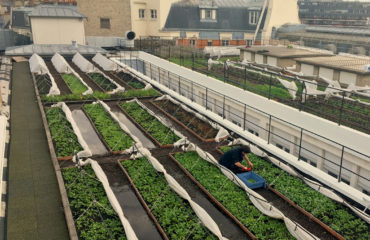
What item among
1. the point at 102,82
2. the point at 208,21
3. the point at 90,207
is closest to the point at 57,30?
the point at 102,82

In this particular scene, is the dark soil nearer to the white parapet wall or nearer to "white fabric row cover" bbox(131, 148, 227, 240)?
the white parapet wall

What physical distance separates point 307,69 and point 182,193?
18.3 m

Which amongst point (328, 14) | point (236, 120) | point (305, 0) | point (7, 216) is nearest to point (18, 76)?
point (236, 120)

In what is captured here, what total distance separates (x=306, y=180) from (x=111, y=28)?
4297 centimetres

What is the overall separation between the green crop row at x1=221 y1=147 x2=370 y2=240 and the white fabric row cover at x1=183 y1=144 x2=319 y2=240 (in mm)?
1268

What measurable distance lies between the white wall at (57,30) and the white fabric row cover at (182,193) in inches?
1239

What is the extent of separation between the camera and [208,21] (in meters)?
49.1

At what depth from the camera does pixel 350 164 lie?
50.1 ft

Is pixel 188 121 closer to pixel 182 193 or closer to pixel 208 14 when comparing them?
pixel 182 193

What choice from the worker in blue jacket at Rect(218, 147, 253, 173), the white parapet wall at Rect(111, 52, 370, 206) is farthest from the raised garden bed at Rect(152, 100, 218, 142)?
the worker in blue jacket at Rect(218, 147, 253, 173)

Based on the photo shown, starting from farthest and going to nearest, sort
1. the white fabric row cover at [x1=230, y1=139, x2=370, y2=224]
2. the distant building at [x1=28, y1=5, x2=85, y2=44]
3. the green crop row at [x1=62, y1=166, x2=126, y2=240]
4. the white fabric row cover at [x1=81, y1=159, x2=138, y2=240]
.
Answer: the distant building at [x1=28, y1=5, x2=85, y2=44] → the white fabric row cover at [x1=230, y1=139, x2=370, y2=224] → the green crop row at [x1=62, y1=166, x2=126, y2=240] → the white fabric row cover at [x1=81, y1=159, x2=138, y2=240]

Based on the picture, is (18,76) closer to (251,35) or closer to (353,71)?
(353,71)

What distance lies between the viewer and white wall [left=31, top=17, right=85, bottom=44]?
40.5 metres

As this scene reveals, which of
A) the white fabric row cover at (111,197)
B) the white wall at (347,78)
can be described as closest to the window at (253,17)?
the white wall at (347,78)
